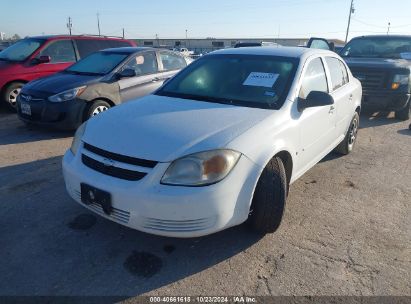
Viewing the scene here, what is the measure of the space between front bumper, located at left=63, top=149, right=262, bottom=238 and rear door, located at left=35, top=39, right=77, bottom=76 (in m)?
6.21

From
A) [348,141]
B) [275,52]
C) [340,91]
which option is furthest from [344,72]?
[275,52]

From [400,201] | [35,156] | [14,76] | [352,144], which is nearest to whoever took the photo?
[400,201]

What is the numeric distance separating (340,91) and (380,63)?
4043 mm

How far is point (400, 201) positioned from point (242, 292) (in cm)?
247

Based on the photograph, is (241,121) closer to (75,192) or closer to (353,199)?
(75,192)

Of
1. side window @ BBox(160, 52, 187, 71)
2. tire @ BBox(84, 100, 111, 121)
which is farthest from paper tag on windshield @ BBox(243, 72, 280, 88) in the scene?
side window @ BBox(160, 52, 187, 71)

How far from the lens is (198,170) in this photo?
2.49 meters

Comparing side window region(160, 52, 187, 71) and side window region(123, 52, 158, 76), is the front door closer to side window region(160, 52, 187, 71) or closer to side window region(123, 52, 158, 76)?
side window region(123, 52, 158, 76)

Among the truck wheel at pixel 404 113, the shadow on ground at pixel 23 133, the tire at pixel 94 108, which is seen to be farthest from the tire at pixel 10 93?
the truck wheel at pixel 404 113

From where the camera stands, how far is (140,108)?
3.36 m

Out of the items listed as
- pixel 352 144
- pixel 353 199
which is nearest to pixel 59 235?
pixel 353 199

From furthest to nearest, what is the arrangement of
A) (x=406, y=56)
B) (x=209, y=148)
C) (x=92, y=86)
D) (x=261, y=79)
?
1. (x=406, y=56)
2. (x=92, y=86)
3. (x=261, y=79)
4. (x=209, y=148)

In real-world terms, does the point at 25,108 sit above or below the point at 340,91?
below

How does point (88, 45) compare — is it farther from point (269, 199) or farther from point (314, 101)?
point (269, 199)
